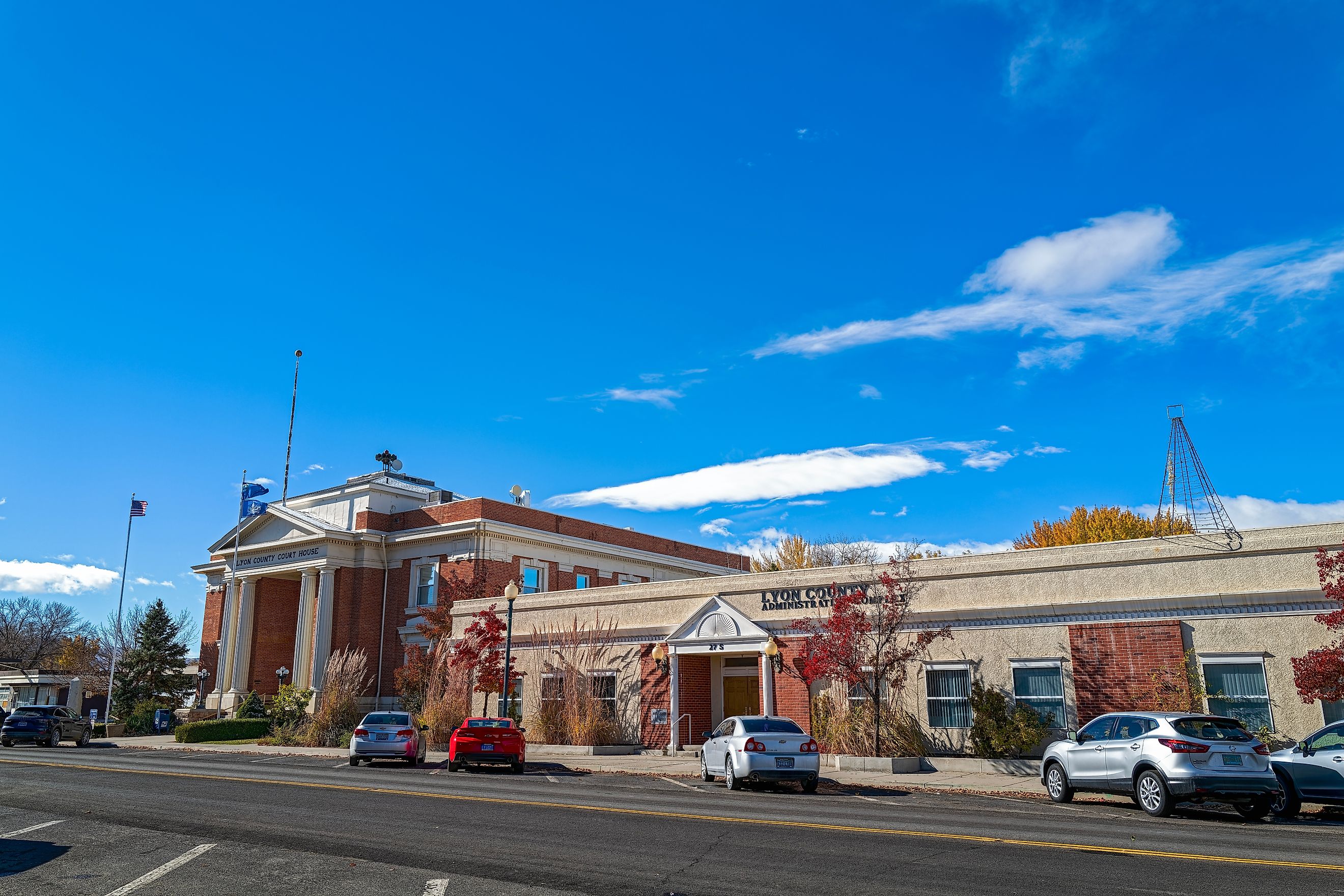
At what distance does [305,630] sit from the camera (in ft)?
161

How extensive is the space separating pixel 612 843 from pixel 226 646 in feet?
156

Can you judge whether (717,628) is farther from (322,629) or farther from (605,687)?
(322,629)

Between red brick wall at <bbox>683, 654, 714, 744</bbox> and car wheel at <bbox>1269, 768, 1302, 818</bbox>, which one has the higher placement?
red brick wall at <bbox>683, 654, 714, 744</bbox>

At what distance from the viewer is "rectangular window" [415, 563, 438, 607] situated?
47938mm

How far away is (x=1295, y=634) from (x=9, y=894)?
74.2 ft

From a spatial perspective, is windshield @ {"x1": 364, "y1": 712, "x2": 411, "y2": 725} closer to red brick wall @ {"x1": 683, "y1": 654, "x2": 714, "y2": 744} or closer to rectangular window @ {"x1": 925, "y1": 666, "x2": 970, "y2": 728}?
red brick wall @ {"x1": 683, "y1": 654, "x2": 714, "y2": 744}

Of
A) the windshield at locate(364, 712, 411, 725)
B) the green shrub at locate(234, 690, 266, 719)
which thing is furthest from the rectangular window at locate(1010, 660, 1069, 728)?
the green shrub at locate(234, 690, 266, 719)

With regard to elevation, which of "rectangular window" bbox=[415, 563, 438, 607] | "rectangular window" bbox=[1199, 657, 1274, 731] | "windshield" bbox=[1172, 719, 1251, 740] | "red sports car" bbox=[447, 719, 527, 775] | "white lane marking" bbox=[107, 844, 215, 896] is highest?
"rectangular window" bbox=[415, 563, 438, 607]

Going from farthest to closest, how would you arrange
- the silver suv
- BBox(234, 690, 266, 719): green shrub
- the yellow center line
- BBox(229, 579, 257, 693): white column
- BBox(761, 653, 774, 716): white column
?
BBox(229, 579, 257, 693): white column
BBox(234, 690, 266, 719): green shrub
BBox(761, 653, 774, 716): white column
the silver suv
the yellow center line

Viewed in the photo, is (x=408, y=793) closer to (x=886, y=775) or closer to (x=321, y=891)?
(x=321, y=891)

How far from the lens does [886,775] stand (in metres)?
22.4

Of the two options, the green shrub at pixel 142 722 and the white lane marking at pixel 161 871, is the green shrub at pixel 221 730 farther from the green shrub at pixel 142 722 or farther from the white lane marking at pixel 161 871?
the white lane marking at pixel 161 871

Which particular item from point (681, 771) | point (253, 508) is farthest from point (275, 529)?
point (681, 771)

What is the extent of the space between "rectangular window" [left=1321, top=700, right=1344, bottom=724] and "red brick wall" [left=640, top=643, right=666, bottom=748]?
16700 mm
